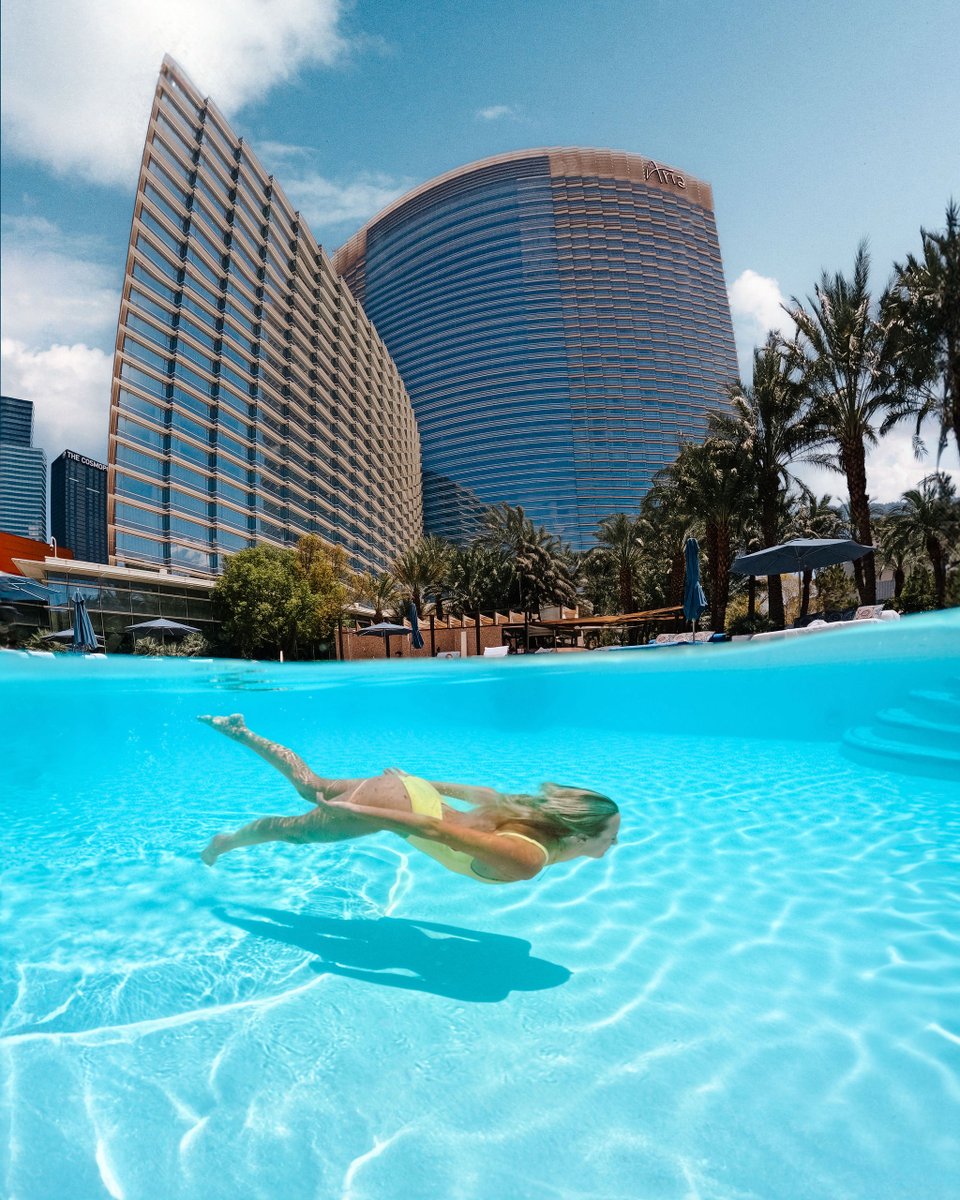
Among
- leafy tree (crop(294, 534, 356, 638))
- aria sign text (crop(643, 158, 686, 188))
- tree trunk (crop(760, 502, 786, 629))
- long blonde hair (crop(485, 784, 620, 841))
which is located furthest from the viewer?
aria sign text (crop(643, 158, 686, 188))

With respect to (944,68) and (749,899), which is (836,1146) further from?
(944,68)

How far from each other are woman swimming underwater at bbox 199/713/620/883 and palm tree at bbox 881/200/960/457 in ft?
68.4

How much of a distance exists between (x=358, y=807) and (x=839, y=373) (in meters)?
24.6

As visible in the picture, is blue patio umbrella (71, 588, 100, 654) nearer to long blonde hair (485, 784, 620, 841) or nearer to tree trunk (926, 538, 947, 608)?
long blonde hair (485, 784, 620, 841)

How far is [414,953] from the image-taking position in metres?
3.57

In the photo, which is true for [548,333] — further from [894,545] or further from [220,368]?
[894,545]

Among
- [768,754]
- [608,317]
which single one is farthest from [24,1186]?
[608,317]

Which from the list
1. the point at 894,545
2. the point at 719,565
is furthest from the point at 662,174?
the point at 719,565

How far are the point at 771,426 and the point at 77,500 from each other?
211948 mm

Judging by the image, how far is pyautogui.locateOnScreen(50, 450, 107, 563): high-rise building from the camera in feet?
603

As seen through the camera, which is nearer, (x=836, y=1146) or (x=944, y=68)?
(x=836, y=1146)

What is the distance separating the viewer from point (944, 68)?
1066 cm

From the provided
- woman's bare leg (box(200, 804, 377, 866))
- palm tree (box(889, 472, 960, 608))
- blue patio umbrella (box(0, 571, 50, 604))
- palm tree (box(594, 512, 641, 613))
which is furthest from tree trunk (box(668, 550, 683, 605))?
woman's bare leg (box(200, 804, 377, 866))

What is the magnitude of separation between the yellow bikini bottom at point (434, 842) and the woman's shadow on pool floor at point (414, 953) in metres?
0.74
